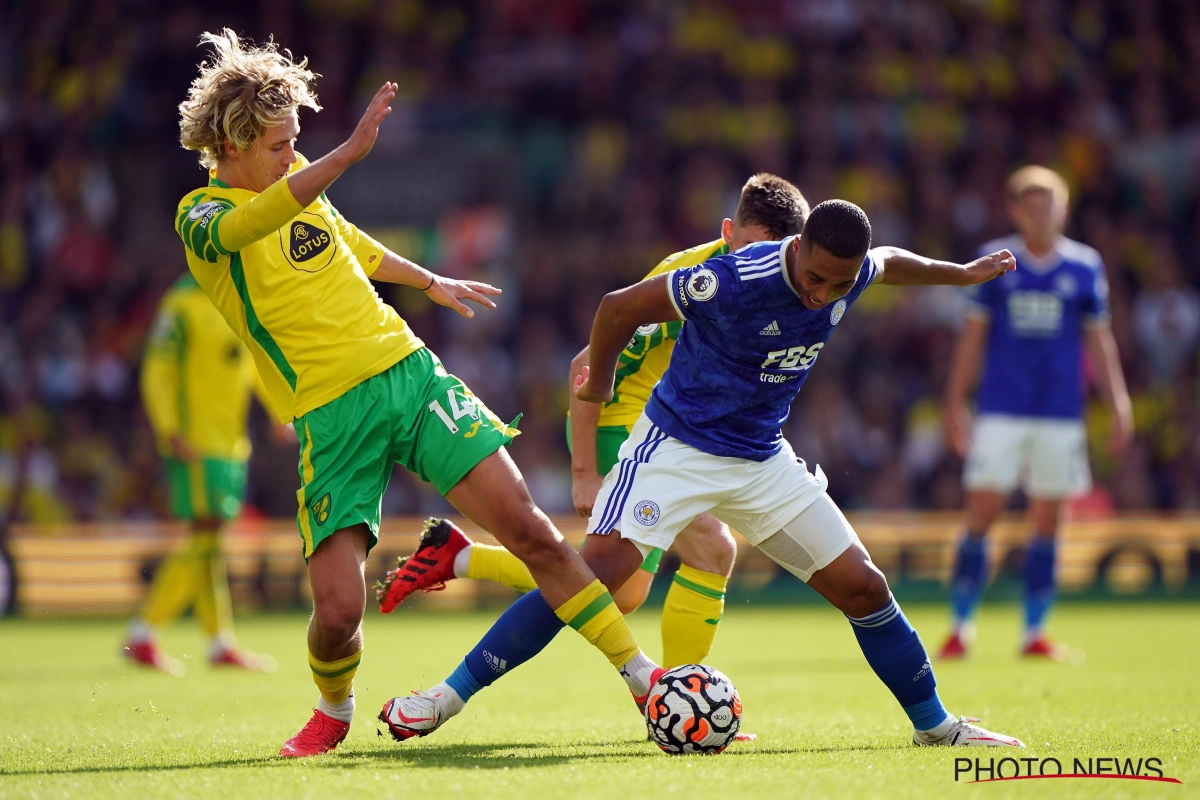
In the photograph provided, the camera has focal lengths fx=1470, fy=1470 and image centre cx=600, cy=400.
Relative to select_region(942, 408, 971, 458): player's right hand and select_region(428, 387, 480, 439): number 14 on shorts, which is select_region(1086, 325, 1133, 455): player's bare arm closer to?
select_region(942, 408, 971, 458): player's right hand

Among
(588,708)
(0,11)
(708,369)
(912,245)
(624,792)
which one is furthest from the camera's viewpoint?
(0,11)

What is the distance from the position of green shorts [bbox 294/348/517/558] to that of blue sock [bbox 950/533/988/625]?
4.62 metres

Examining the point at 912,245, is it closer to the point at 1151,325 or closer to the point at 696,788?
the point at 1151,325

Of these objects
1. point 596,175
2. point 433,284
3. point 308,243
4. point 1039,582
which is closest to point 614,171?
point 596,175

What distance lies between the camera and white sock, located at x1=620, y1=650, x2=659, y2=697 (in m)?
5.09

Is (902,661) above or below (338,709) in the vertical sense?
above

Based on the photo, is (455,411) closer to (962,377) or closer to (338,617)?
(338,617)

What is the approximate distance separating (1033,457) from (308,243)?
5467mm

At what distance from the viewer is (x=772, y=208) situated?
538cm

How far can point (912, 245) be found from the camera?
54.6 feet

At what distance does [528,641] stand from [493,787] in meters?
1.03

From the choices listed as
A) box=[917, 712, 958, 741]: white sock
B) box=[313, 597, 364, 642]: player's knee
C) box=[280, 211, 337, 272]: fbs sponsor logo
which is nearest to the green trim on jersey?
box=[280, 211, 337, 272]: fbs sponsor logo

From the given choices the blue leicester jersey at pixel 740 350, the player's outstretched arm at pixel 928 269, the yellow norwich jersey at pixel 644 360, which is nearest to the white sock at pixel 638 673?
the blue leicester jersey at pixel 740 350

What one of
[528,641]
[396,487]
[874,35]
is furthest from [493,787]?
[874,35]
